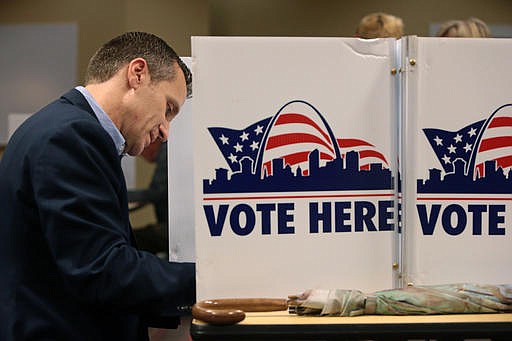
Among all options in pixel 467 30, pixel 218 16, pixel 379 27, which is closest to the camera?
pixel 467 30

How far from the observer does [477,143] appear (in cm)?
141

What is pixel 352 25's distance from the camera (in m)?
5.73

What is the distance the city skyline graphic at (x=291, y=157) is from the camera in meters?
1.38

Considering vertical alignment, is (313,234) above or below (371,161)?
below

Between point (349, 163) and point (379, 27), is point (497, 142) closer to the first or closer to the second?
point (349, 163)

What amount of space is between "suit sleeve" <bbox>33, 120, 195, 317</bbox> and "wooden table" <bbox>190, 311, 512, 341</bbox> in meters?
0.18

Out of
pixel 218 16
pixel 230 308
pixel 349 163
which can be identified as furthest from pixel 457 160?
pixel 218 16

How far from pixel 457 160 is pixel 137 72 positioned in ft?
2.40

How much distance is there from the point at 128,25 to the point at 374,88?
179 inches

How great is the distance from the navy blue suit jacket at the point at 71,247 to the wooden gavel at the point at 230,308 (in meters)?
0.16

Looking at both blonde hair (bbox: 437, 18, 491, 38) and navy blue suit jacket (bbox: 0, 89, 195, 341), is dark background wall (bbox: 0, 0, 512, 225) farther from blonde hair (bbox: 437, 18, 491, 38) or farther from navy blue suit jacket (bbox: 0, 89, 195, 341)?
navy blue suit jacket (bbox: 0, 89, 195, 341)

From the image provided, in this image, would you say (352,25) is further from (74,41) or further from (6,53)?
(6,53)

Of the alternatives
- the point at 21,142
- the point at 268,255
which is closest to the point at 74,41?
the point at 21,142

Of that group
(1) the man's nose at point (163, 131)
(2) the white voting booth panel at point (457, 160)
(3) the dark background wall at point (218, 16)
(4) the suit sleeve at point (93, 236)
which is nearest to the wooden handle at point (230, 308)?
(4) the suit sleeve at point (93, 236)
